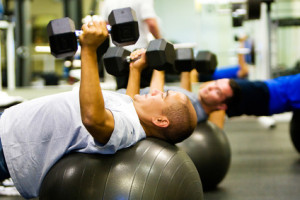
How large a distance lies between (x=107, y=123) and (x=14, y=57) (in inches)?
191

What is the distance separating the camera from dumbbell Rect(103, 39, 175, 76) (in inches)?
71.3

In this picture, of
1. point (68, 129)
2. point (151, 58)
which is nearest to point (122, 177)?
point (68, 129)

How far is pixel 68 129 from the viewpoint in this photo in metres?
1.43

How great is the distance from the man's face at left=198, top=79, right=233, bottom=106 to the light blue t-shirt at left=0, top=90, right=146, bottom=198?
1.06 meters

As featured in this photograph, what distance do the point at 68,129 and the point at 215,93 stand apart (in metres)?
1.32

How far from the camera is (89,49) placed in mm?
1239

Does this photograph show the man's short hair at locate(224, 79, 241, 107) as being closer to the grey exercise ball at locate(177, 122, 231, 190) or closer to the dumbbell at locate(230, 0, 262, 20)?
the grey exercise ball at locate(177, 122, 231, 190)

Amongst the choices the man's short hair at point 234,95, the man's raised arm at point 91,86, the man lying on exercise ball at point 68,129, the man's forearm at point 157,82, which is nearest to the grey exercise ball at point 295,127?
the man's short hair at point 234,95

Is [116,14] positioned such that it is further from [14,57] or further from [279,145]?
[14,57]

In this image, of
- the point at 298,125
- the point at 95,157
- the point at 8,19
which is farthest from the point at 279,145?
the point at 8,19

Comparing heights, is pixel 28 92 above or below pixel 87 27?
below

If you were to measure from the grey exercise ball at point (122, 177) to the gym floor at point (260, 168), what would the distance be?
761 mm

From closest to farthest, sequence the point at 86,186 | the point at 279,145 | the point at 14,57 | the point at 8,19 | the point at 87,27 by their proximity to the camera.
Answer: the point at 87,27
the point at 86,186
the point at 279,145
the point at 8,19
the point at 14,57

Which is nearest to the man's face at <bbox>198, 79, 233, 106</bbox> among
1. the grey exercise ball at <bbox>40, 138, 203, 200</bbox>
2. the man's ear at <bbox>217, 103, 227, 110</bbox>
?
the man's ear at <bbox>217, 103, 227, 110</bbox>
